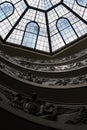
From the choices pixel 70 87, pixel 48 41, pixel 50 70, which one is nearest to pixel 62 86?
pixel 70 87

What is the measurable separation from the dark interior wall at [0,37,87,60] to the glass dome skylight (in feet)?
1.04

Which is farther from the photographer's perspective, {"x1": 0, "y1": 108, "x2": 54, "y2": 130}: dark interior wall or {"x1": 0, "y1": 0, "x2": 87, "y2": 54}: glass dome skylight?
{"x1": 0, "y1": 0, "x2": 87, "y2": 54}: glass dome skylight

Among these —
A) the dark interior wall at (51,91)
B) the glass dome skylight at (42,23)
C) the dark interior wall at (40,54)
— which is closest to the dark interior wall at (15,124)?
the dark interior wall at (51,91)

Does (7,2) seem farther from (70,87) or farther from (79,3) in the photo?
(70,87)

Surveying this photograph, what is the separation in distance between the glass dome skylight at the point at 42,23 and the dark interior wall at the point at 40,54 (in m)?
0.32

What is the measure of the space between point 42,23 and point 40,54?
2.01 meters

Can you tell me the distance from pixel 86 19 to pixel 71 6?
124 cm

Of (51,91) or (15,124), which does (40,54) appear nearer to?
(51,91)

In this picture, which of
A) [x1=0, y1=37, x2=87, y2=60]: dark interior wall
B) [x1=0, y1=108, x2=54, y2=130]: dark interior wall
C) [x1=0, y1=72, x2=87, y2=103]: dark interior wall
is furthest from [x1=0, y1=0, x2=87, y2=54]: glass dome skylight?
[x1=0, y1=108, x2=54, y2=130]: dark interior wall

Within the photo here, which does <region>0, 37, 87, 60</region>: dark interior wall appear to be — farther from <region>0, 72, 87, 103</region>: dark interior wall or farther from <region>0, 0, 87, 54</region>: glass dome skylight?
<region>0, 72, 87, 103</region>: dark interior wall

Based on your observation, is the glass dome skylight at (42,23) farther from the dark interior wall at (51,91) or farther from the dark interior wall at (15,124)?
the dark interior wall at (15,124)

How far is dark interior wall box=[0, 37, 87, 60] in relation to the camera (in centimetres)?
1898

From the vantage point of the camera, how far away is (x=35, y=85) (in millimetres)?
12328

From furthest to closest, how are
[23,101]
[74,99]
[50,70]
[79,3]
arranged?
[79,3] → [50,70] → [74,99] → [23,101]
